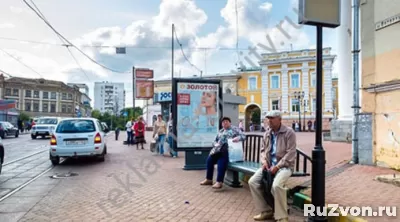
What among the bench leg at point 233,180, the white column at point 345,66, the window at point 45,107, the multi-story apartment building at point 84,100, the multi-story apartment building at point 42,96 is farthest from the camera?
the multi-story apartment building at point 84,100

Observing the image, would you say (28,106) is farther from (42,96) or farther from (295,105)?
(295,105)

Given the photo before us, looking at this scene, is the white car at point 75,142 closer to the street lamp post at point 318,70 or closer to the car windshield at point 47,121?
the street lamp post at point 318,70

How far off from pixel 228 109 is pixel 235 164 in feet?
46.9

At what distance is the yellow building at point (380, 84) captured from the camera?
8195mm

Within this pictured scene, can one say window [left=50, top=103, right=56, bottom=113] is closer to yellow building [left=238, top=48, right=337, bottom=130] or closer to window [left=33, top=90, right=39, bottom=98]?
window [left=33, top=90, right=39, bottom=98]

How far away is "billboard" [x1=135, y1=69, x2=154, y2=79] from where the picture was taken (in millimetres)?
27812

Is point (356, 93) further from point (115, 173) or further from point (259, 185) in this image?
point (115, 173)

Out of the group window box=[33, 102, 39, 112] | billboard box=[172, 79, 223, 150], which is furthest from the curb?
window box=[33, 102, 39, 112]

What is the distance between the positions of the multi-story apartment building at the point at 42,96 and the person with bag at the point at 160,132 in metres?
80.4

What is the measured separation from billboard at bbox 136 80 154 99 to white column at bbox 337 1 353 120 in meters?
15.2

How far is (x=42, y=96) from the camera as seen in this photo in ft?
310

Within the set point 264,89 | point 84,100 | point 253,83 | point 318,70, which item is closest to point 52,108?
point 84,100

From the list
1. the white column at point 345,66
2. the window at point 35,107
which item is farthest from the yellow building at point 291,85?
the window at point 35,107

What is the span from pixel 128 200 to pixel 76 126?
6.21 meters
